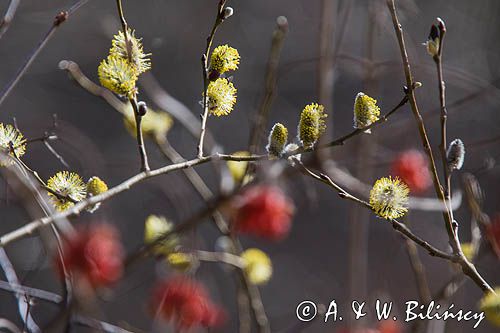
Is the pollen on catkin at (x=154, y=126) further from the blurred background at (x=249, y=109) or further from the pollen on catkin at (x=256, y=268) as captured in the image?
the blurred background at (x=249, y=109)

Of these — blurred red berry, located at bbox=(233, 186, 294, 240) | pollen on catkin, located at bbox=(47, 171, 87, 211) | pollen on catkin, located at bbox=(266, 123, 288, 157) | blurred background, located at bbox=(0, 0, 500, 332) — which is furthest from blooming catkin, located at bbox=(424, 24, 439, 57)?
blurred background, located at bbox=(0, 0, 500, 332)

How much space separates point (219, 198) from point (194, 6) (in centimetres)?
320

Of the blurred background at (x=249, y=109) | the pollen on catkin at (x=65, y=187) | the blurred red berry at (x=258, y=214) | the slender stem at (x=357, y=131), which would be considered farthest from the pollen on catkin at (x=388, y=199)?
the blurred background at (x=249, y=109)

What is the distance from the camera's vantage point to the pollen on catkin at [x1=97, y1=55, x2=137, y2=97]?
2.20ft

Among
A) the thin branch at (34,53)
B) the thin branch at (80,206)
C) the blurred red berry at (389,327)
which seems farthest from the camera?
the blurred red berry at (389,327)

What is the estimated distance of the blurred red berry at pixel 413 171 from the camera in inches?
50.1

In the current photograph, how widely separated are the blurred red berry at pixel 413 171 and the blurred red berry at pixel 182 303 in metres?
0.47

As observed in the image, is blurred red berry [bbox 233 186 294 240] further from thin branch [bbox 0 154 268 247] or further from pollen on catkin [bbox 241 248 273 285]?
thin branch [bbox 0 154 268 247]

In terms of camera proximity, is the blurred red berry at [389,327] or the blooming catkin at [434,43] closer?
the blooming catkin at [434,43]

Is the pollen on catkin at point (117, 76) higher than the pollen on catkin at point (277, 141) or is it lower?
higher

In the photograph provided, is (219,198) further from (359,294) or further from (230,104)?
(359,294)

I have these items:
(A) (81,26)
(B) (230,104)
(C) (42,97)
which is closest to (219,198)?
(B) (230,104)

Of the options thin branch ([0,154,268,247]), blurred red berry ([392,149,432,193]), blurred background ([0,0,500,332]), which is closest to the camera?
thin branch ([0,154,268,247])

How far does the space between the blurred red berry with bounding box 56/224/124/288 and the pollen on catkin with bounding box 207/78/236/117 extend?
204mm
